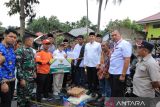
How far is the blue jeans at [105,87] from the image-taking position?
374 inches

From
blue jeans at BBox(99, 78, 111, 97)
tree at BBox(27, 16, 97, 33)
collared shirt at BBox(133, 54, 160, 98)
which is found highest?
tree at BBox(27, 16, 97, 33)

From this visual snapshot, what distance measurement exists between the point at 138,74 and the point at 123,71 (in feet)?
5.39

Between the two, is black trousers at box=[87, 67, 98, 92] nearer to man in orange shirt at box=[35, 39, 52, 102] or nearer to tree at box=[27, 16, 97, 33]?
man in orange shirt at box=[35, 39, 52, 102]

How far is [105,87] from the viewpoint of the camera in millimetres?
9688

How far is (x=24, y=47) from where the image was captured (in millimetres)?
8125

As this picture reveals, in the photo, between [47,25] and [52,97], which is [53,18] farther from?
[52,97]

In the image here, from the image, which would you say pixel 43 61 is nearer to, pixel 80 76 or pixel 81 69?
pixel 81 69

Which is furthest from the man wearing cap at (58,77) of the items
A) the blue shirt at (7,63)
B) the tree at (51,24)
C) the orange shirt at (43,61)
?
the tree at (51,24)

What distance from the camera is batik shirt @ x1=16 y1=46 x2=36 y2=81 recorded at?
7977mm

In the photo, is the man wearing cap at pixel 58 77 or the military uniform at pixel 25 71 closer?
the military uniform at pixel 25 71

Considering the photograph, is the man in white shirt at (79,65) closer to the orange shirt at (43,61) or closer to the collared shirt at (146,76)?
the orange shirt at (43,61)

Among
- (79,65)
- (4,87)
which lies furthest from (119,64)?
(79,65)

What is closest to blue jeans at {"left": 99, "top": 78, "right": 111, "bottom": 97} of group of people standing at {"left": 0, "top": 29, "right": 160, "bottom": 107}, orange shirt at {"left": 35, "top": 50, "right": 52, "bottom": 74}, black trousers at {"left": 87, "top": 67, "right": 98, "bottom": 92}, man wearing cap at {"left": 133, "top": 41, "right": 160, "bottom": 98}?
group of people standing at {"left": 0, "top": 29, "right": 160, "bottom": 107}

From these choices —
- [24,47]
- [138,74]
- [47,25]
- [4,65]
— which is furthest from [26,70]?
[47,25]
